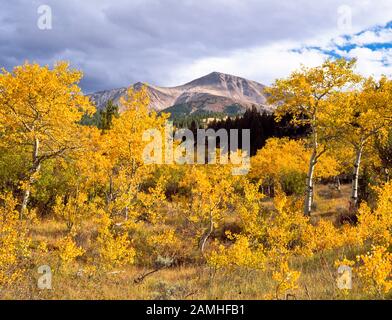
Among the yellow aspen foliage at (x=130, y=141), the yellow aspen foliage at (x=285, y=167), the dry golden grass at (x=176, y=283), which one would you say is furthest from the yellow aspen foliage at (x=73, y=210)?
the yellow aspen foliage at (x=285, y=167)

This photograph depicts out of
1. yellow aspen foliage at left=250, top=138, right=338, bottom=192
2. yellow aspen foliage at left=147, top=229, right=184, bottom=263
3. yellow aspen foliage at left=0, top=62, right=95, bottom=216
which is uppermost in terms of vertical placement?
yellow aspen foliage at left=0, top=62, right=95, bottom=216

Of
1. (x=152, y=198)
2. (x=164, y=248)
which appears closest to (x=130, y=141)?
(x=152, y=198)

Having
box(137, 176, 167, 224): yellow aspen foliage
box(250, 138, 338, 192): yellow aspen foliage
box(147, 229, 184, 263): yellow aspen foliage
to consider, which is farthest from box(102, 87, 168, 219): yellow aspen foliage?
box(250, 138, 338, 192): yellow aspen foliage

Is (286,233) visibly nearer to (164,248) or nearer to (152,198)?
(164,248)

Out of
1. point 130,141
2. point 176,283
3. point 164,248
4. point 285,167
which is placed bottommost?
point 164,248

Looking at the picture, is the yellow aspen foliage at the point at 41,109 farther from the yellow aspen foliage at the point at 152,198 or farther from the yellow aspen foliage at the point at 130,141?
the yellow aspen foliage at the point at 152,198

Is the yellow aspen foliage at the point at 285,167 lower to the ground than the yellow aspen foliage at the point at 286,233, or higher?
higher

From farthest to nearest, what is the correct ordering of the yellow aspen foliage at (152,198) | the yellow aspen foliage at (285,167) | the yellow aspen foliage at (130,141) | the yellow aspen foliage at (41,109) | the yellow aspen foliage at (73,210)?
the yellow aspen foliage at (285,167), the yellow aspen foliage at (130,141), the yellow aspen foliage at (152,198), the yellow aspen foliage at (73,210), the yellow aspen foliage at (41,109)

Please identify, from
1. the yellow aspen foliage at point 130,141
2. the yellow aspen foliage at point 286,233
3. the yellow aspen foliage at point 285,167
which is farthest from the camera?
the yellow aspen foliage at point 285,167

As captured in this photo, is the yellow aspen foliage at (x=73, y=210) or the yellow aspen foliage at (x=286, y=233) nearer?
the yellow aspen foliage at (x=286, y=233)

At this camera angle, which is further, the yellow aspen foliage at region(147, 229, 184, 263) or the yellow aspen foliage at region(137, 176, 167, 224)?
the yellow aspen foliage at region(137, 176, 167, 224)

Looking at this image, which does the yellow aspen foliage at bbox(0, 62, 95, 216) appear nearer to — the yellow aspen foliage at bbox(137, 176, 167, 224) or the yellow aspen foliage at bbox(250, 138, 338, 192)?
the yellow aspen foliage at bbox(137, 176, 167, 224)
